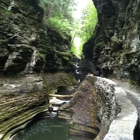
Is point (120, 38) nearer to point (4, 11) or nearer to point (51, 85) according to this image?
point (51, 85)

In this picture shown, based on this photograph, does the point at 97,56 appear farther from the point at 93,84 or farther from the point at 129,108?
the point at 129,108

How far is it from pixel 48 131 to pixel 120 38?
1188cm

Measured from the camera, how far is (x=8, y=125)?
8.48 metres

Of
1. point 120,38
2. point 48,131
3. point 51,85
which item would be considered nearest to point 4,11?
point 51,85

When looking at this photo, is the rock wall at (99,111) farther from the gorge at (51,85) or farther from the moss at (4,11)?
the moss at (4,11)

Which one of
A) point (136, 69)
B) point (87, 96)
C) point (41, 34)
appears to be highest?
point (41, 34)

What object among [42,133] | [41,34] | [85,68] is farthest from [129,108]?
[85,68]

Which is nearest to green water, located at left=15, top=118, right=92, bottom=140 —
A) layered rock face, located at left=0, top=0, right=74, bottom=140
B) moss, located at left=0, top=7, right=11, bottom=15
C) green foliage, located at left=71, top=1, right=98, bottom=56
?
layered rock face, located at left=0, top=0, right=74, bottom=140

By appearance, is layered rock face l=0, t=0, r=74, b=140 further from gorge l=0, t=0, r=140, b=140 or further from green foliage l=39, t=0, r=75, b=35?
green foliage l=39, t=0, r=75, b=35

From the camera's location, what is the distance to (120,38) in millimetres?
17188

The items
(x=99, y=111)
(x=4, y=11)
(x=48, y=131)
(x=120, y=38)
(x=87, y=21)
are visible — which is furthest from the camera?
(x=87, y=21)

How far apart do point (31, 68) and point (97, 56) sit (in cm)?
1528

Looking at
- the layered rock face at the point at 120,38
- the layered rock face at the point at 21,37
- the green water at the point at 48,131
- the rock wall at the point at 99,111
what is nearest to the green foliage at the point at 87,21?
the layered rock face at the point at 120,38

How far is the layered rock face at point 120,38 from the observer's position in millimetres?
11547
